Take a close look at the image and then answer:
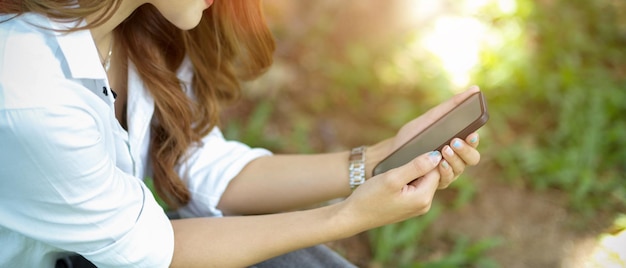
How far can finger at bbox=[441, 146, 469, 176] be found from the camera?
53.3 inches

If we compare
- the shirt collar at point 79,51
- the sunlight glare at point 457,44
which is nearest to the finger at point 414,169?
the shirt collar at point 79,51

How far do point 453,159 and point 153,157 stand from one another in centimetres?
71

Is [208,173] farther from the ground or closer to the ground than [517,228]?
farther from the ground

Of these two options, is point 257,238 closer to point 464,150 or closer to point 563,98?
point 464,150

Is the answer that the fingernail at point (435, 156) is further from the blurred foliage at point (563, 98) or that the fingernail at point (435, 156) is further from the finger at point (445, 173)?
the blurred foliage at point (563, 98)

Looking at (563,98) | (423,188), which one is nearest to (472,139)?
(423,188)

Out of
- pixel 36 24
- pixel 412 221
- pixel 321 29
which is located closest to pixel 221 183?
pixel 36 24

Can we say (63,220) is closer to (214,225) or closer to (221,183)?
(214,225)

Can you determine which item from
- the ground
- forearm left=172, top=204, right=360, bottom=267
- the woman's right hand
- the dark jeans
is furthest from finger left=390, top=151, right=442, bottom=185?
the ground

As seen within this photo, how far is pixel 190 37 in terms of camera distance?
1618 mm

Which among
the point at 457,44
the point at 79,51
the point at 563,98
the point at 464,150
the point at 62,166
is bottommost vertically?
the point at 563,98

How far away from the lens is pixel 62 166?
42.8 inches

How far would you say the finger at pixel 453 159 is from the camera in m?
1.35

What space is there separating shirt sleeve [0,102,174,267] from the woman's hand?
56 cm
